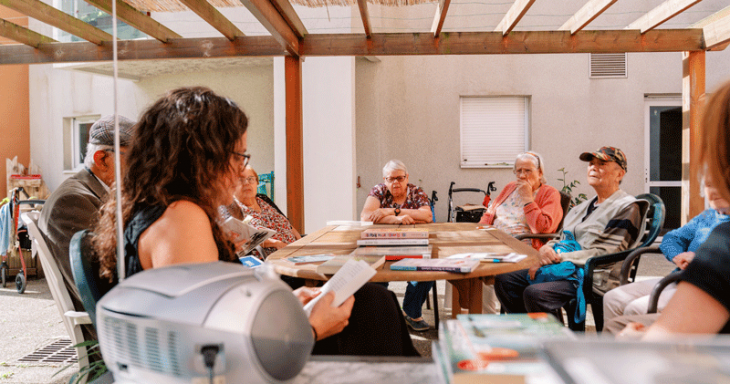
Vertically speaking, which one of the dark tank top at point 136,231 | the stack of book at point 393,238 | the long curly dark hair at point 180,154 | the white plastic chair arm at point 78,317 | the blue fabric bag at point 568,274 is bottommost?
the blue fabric bag at point 568,274

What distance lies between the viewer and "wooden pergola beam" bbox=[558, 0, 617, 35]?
11.2 ft

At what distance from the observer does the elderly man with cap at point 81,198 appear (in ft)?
5.93

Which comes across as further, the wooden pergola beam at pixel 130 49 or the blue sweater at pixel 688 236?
the wooden pergola beam at pixel 130 49

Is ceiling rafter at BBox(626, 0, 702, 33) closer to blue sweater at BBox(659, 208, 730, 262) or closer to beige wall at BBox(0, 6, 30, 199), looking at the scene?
blue sweater at BBox(659, 208, 730, 262)

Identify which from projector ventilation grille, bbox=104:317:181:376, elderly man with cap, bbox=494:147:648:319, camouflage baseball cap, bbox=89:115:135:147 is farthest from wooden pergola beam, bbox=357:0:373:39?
projector ventilation grille, bbox=104:317:181:376

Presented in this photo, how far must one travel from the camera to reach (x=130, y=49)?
14.0ft

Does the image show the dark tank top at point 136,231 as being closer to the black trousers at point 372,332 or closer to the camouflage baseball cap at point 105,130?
the black trousers at point 372,332

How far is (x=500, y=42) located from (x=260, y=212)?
251 cm

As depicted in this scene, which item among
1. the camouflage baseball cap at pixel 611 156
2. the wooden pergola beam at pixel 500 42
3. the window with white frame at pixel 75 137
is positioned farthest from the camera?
the window with white frame at pixel 75 137

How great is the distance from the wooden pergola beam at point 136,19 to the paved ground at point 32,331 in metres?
2.27

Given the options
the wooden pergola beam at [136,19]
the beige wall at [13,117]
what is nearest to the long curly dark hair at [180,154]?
the wooden pergola beam at [136,19]

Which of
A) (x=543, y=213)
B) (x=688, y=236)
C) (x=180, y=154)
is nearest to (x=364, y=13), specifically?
(x=543, y=213)

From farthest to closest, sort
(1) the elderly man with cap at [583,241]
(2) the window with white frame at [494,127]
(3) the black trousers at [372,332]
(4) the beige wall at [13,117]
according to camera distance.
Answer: (4) the beige wall at [13,117] < (2) the window with white frame at [494,127] < (1) the elderly man with cap at [583,241] < (3) the black trousers at [372,332]

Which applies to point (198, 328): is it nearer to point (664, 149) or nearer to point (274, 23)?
point (274, 23)
